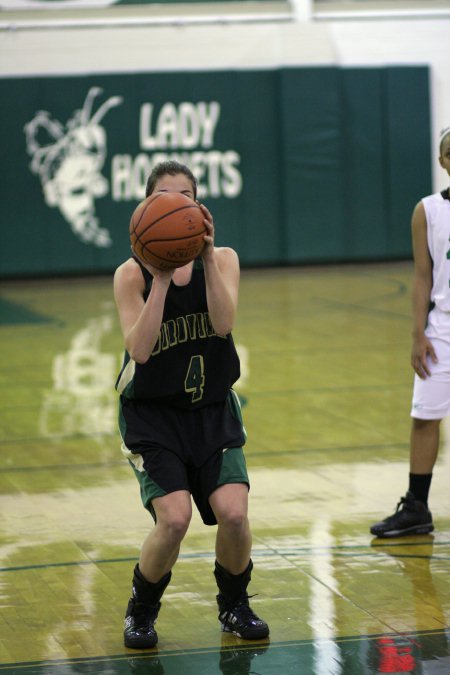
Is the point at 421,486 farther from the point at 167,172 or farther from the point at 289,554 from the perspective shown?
the point at 167,172

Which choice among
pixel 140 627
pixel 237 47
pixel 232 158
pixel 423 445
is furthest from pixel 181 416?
pixel 237 47

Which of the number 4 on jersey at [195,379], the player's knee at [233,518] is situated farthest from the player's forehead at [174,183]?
the player's knee at [233,518]

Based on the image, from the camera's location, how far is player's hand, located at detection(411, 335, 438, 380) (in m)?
4.85

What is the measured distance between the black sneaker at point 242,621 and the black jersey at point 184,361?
66cm

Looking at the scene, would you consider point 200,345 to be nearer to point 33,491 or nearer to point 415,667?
point 415,667

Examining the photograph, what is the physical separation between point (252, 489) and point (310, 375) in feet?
10.6

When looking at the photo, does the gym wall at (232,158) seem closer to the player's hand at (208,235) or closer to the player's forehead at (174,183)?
the player's forehead at (174,183)

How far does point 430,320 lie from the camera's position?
4914mm

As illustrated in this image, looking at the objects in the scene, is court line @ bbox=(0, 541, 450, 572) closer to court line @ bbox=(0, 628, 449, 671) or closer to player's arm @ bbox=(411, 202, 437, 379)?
player's arm @ bbox=(411, 202, 437, 379)

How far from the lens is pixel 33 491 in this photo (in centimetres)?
587

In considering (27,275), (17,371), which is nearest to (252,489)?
(17,371)

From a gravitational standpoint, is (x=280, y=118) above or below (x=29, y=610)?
above

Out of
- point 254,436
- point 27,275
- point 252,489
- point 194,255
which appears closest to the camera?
point 194,255

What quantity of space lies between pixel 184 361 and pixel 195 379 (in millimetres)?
64
